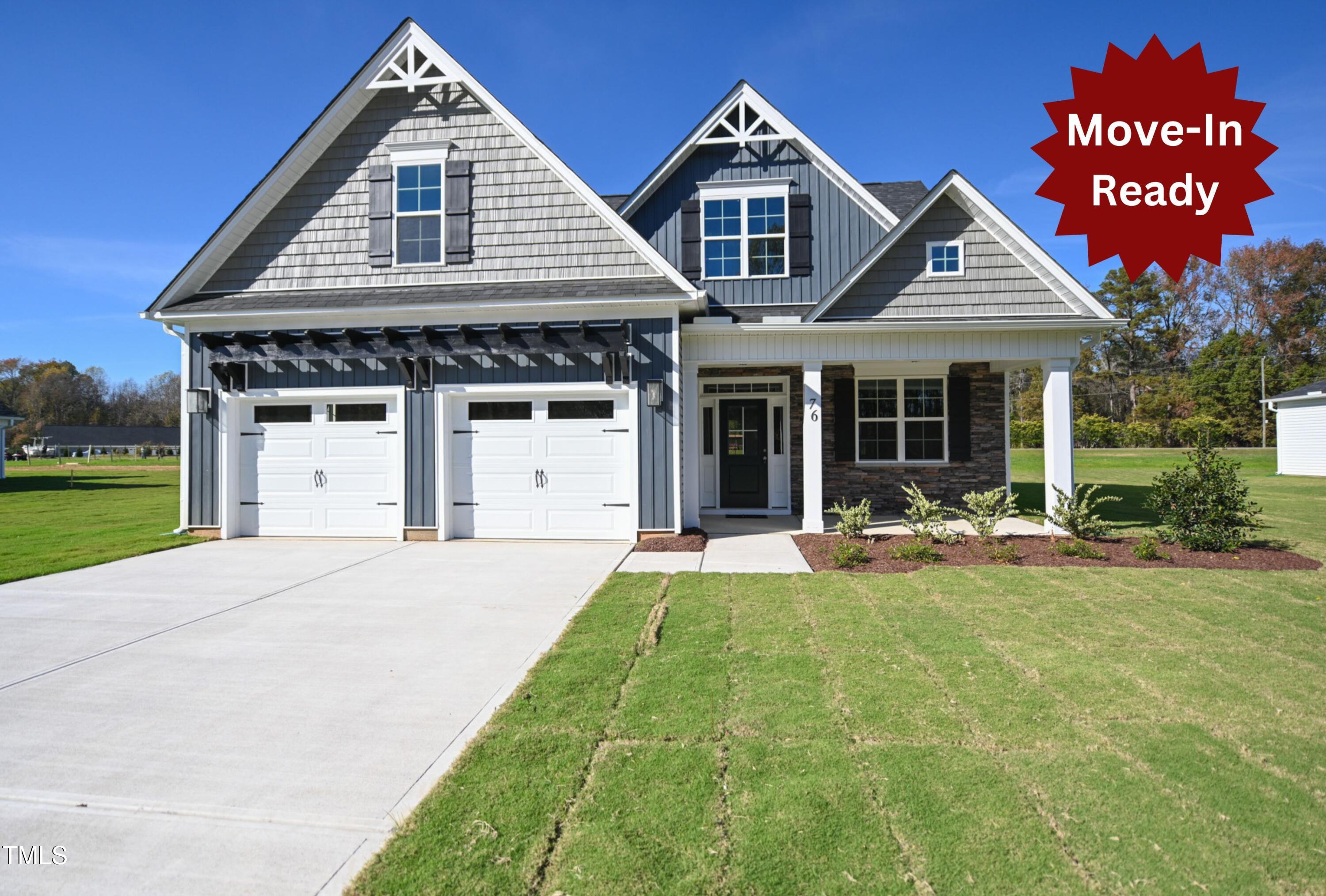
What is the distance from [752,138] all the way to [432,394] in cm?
733

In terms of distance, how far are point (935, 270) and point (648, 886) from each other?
34.8ft

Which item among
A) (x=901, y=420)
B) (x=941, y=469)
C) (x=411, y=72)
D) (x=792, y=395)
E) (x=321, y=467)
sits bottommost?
(x=941, y=469)

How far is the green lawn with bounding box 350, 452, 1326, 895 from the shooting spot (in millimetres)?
2547

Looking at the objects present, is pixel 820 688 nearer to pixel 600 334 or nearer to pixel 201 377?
pixel 600 334

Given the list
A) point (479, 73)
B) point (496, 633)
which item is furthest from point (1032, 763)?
point (479, 73)

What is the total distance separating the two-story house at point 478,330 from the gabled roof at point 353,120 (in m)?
0.04

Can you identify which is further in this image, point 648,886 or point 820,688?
point 820,688

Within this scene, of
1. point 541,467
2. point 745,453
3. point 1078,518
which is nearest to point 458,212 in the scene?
point 541,467

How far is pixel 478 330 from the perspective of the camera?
1025cm

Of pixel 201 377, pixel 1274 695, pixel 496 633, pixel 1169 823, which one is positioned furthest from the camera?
pixel 201 377

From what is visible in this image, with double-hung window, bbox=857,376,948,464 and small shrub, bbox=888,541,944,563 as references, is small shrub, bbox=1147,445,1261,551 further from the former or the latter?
double-hung window, bbox=857,376,948,464

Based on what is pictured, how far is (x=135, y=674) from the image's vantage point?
4773 millimetres

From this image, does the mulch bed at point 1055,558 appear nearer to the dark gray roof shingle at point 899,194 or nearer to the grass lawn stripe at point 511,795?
the grass lawn stripe at point 511,795

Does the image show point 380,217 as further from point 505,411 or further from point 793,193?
point 793,193
